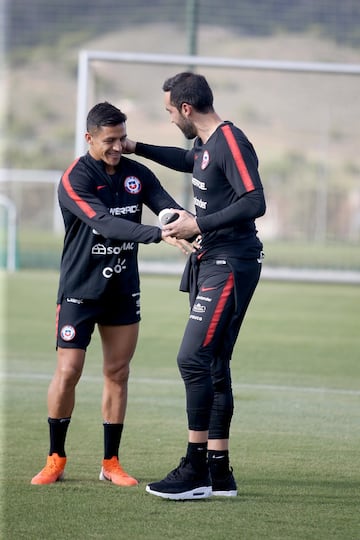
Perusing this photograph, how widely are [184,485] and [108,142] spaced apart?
6.40ft

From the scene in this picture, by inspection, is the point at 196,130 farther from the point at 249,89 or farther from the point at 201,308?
the point at 249,89

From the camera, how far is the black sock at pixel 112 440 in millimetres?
6348

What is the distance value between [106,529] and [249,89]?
21.5 meters

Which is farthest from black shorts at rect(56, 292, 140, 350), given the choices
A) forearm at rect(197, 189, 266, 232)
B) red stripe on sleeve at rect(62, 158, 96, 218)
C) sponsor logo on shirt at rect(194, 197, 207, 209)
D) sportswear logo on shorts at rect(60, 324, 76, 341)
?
forearm at rect(197, 189, 266, 232)

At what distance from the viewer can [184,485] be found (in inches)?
231

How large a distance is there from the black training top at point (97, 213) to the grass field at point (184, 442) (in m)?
1.17

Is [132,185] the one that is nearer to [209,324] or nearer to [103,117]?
[103,117]

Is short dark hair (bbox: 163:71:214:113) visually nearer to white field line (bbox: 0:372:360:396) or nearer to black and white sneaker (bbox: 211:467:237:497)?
black and white sneaker (bbox: 211:467:237:497)

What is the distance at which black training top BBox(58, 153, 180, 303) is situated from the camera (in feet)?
19.9

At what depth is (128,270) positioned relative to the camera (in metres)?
6.26

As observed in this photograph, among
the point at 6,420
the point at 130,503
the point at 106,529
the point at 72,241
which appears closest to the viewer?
the point at 106,529

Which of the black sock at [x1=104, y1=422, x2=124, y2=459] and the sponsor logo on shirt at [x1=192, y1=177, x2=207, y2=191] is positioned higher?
the sponsor logo on shirt at [x1=192, y1=177, x2=207, y2=191]

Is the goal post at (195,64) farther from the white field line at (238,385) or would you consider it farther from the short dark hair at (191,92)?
the short dark hair at (191,92)

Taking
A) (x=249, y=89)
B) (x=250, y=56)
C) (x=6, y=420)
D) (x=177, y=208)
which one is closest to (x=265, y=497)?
(x=177, y=208)
